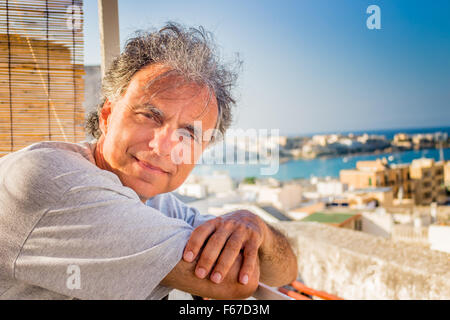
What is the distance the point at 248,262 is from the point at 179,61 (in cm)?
52

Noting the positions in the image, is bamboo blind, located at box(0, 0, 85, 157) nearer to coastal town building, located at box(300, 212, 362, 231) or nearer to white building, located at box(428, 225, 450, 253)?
white building, located at box(428, 225, 450, 253)

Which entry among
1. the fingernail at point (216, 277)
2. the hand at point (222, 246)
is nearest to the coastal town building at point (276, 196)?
the hand at point (222, 246)

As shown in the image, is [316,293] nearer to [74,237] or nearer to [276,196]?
[74,237]

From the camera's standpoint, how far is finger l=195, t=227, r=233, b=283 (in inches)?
23.0

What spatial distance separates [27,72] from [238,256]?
4.61 ft

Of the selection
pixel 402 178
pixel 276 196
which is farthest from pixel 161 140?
pixel 402 178

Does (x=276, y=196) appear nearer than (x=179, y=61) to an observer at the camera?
No

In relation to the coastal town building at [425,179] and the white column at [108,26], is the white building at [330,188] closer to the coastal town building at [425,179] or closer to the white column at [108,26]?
the coastal town building at [425,179]

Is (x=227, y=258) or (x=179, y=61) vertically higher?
(x=179, y=61)

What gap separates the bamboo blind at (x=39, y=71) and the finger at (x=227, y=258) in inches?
45.9

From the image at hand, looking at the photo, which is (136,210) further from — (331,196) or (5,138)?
(331,196)

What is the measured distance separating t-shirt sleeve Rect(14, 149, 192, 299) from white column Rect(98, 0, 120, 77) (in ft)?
3.08

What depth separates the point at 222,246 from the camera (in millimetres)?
623

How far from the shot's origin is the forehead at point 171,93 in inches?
32.5
